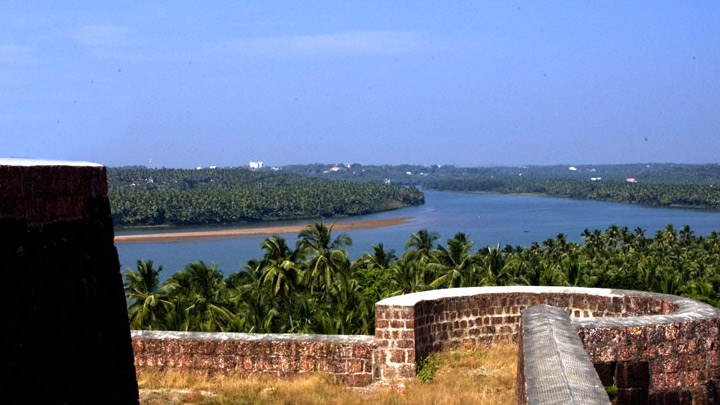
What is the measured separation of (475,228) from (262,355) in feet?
415

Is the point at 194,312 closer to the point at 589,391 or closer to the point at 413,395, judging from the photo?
the point at 413,395

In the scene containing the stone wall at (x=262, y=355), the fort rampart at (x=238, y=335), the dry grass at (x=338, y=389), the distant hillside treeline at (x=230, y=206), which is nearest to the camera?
the fort rampart at (x=238, y=335)

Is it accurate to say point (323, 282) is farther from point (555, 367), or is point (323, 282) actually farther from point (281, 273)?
point (555, 367)

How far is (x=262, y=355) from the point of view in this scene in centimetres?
1105

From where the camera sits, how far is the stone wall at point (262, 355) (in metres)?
11.0

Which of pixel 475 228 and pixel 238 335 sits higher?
pixel 238 335

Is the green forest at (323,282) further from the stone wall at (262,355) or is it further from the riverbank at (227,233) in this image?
the riverbank at (227,233)

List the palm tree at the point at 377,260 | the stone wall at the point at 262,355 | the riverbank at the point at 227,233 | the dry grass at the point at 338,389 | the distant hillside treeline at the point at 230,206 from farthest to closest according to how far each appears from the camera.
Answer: the distant hillside treeline at the point at 230,206 → the riverbank at the point at 227,233 → the palm tree at the point at 377,260 → the stone wall at the point at 262,355 → the dry grass at the point at 338,389

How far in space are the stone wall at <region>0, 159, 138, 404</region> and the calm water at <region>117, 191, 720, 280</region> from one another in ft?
254

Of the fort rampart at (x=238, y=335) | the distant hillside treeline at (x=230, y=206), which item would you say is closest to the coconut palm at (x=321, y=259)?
the fort rampart at (x=238, y=335)

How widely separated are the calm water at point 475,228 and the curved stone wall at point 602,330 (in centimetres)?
7028

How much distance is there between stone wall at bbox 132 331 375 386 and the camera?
11016 mm

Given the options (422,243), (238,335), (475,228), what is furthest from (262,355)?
(475,228)

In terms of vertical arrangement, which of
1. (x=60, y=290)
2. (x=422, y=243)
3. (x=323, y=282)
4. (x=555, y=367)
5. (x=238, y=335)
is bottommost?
(x=323, y=282)
